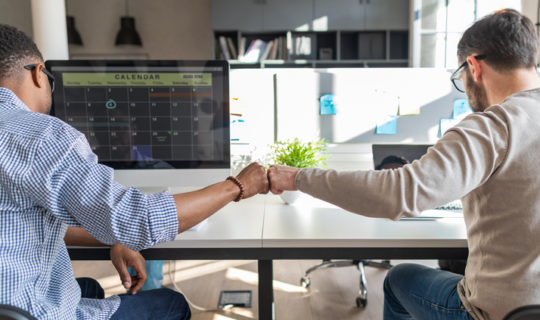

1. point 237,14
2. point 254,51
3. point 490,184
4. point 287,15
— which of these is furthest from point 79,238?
point 287,15

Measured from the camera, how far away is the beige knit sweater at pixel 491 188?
0.89m

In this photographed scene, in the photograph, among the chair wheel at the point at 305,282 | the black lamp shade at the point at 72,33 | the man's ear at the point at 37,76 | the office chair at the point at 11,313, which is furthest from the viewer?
the black lamp shade at the point at 72,33

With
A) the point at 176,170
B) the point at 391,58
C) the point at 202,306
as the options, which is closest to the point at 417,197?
the point at 176,170

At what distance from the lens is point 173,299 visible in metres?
1.18

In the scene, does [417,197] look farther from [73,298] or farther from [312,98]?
[312,98]

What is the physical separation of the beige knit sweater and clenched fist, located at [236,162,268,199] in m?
0.21

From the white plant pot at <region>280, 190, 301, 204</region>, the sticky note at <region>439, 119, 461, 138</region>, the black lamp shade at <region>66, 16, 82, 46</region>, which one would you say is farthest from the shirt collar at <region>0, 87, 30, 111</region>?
the black lamp shade at <region>66, 16, 82, 46</region>

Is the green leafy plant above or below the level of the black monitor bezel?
below

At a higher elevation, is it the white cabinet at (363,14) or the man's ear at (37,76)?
the white cabinet at (363,14)

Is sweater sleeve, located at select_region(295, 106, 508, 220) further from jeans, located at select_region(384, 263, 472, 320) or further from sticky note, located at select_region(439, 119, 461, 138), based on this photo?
sticky note, located at select_region(439, 119, 461, 138)

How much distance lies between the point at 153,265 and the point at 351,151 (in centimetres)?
123

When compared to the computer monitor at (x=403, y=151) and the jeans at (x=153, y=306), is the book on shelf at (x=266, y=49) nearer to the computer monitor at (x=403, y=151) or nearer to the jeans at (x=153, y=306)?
the computer monitor at (x=403, y=151)

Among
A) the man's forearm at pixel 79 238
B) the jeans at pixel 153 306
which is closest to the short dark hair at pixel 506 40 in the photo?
the jeans at pixel 153 306

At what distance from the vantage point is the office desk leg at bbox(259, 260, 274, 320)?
121cm
